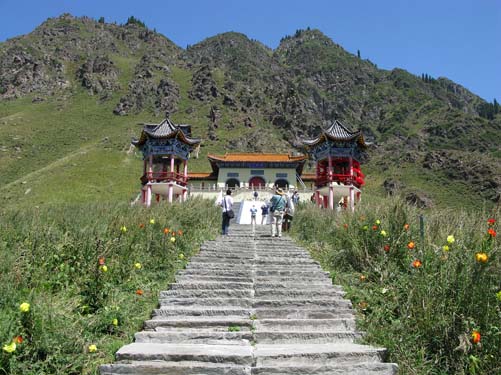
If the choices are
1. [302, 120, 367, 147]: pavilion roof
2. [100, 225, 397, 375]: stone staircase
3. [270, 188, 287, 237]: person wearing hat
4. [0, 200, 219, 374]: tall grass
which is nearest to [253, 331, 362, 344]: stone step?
[100, 225, 397, 375]: stone staircase

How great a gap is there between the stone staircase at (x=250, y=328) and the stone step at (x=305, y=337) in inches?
0.5

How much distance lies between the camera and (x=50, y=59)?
105m

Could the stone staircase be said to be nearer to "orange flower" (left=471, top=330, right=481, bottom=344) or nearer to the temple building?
"orange flower" (left=471, top=330, right=481, bottom=344)

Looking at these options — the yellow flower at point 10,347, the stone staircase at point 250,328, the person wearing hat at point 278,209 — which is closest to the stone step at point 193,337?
the stone staircase at point 250,328

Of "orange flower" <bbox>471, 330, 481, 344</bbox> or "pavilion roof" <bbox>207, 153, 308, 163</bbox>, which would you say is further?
"pavilion roof" <bbox>207, 153, 308, 163</bbox>

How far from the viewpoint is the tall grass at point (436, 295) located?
447 cm

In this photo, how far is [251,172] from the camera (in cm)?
4709

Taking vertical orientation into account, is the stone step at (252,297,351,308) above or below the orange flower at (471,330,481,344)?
below

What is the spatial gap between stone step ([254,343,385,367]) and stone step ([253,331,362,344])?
0.42 m

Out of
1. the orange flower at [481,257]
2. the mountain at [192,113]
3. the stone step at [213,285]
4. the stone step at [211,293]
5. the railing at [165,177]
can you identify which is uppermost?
the mountain at [192,113]

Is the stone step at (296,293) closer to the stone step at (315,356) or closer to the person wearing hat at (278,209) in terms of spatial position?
the stone step at (315,356)

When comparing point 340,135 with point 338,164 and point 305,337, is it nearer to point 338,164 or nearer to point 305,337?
point 338,164

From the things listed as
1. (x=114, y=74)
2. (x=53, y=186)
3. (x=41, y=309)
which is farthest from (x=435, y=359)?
(x=114, y=74)

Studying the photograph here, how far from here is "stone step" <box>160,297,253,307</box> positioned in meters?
6.74
